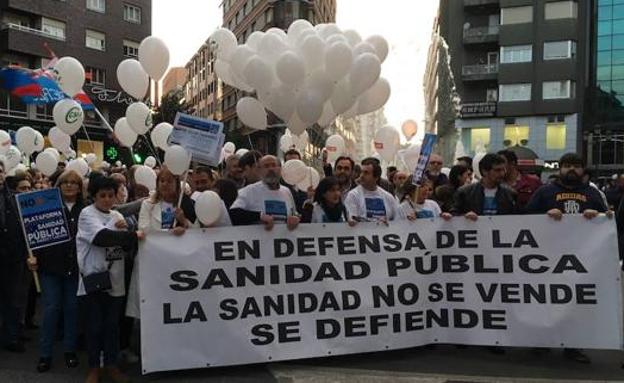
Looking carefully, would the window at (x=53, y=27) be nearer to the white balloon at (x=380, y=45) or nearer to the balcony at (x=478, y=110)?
the balcony at (x=478, y=110)

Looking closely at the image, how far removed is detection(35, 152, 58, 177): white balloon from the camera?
10.2 meters

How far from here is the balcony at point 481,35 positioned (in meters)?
47.2

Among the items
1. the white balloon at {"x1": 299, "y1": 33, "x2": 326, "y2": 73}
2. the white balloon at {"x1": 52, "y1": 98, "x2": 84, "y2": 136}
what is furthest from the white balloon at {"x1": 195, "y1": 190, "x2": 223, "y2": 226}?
the white balloon at {"x1": 52, "y1": 98, "x2": 84, "y2": 136}

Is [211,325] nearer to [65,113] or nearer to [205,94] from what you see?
[65,113]

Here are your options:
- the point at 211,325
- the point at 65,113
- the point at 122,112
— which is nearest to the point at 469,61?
the point at 122,112

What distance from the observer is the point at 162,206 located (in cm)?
515

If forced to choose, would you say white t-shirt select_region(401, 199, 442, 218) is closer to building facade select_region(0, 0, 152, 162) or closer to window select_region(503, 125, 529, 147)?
building facade select_region(0, 0, 152, 162)

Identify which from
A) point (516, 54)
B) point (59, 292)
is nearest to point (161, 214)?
point (59, 292)

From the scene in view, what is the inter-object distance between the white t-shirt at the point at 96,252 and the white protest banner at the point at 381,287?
21 cm

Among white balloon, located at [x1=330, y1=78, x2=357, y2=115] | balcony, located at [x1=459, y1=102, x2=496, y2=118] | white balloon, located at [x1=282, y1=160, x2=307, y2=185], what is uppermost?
balcony, located at [x1=459, y1=102, x2=496, y2=118]

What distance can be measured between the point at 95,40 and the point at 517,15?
3047 cm

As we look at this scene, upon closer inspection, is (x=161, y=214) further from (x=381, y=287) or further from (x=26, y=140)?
(x=26, y=140)

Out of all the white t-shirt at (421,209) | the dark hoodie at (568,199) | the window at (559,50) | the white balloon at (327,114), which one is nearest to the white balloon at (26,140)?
the white balloon at (327,114)

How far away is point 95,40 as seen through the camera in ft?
129
